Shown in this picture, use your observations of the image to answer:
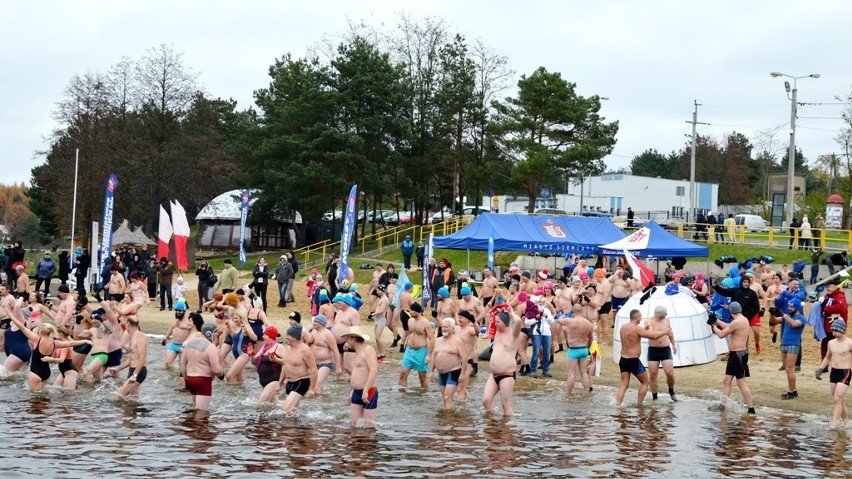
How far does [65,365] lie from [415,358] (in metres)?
5.51

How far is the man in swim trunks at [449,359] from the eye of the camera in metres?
14.5

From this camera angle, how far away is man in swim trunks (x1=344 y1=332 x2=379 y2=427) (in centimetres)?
1246

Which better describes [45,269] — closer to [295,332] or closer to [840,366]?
[295,332]

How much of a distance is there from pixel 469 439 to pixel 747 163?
312 feet

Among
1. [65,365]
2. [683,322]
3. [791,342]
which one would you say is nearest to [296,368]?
[65,365]

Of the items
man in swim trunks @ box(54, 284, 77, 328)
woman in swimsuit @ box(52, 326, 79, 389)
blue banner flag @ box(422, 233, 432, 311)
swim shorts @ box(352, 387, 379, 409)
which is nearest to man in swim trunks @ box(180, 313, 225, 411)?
swim shorts @ box(352, 387, 379, 409)

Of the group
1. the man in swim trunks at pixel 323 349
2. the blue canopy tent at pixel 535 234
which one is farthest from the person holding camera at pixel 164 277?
the man in swim trunks at pixel 323 349

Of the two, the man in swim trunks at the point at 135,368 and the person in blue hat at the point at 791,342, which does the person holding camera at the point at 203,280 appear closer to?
the man in swim trunks at the point at 135,368

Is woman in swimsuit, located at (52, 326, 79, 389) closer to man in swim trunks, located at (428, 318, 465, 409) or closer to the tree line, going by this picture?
man in swim trunks, located at (428, 318, 465, 409)

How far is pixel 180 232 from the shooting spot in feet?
103

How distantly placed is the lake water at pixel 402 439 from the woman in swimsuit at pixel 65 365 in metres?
0.20

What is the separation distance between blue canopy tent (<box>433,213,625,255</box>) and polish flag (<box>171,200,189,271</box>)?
8.12 m

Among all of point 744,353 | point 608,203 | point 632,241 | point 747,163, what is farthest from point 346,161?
point 747,163

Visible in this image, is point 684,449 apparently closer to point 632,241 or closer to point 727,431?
point 727,431
